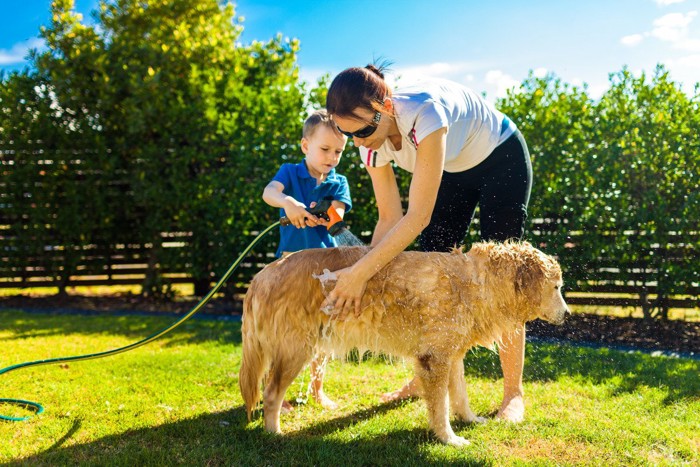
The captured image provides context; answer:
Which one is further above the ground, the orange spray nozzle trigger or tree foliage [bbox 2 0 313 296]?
tree foliage [bbox 2 0 313 296]

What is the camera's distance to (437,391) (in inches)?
135

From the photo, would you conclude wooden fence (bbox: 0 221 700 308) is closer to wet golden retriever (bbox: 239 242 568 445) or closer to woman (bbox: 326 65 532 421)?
woman (bbox: 326 65 532 421)

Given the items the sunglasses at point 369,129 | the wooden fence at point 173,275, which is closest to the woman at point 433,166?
the sunglasses at point 369,129

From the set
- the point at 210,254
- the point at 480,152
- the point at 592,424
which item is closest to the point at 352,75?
the point at 480,152

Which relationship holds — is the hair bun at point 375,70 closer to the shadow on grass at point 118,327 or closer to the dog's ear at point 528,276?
the dog's ear at point 528,276

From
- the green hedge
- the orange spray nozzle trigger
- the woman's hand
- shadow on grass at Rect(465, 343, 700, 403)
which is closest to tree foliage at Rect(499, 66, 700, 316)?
the green hedge

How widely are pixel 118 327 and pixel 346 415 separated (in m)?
4.35

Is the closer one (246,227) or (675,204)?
(675,204)

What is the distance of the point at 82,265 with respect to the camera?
9.62 m

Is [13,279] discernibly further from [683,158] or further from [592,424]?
[683,158]

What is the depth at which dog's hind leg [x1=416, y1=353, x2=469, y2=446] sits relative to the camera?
11.1 ft

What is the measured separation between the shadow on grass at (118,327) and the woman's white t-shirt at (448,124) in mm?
3614

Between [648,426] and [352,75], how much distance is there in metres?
2.93

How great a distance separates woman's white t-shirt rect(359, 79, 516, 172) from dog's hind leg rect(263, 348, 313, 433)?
4.35ft
